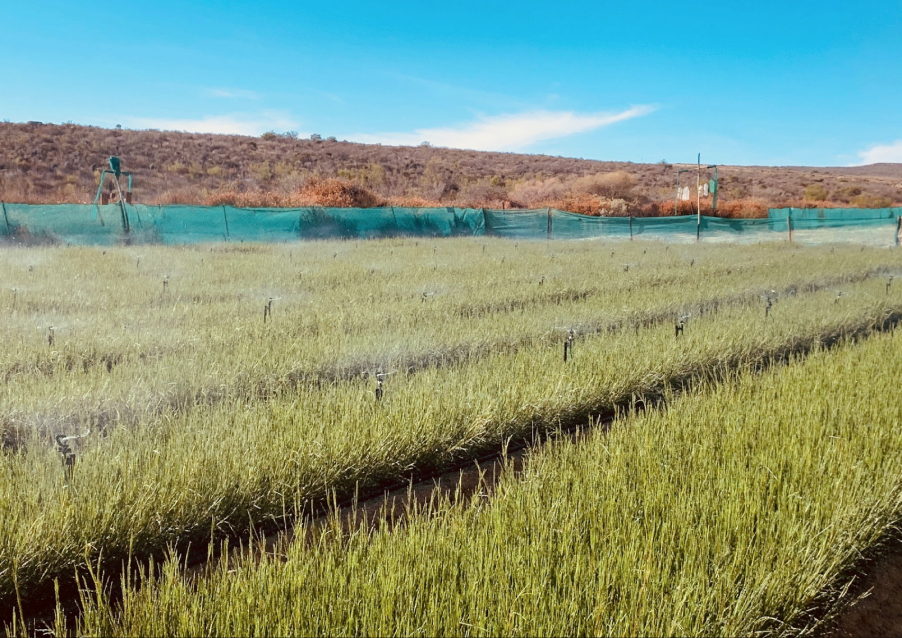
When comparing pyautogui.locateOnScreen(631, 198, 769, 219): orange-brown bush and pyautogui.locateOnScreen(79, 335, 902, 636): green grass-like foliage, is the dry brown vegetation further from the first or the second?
pyautogui.locateOnScreen(79, 335, 902, 636): green grass-like foliage

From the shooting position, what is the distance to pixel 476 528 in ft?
8.48

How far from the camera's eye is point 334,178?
32375 mm

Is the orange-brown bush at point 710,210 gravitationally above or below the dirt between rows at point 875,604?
above

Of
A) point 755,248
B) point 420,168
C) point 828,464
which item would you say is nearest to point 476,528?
point 828,464

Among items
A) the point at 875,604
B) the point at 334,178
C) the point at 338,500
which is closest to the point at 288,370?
the point at 338,500

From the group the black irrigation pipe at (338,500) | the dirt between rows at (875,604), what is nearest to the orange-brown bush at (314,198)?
the black irrigation pipe at (338,500)

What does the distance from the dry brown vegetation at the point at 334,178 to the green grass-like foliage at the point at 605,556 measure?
76.3ft

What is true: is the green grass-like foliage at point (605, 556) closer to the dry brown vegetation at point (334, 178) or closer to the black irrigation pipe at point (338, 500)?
the black irrigation pipe at point (338, 500)

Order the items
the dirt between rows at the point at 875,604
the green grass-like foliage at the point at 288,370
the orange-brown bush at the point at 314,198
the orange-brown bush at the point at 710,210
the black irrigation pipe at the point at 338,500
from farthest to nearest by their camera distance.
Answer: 1. the orange-brown bush at the point at 710,210
2. the orange-brown bush at the point at 314,198
3. the green grass-like foliage at the point at 288,370
4. the black irrigation pipe at the point at 338,500
5. the dirt between rows at the point at 875,604

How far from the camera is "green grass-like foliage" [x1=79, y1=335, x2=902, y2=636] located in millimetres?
1980

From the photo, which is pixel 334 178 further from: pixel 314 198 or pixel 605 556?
pixel 605 556

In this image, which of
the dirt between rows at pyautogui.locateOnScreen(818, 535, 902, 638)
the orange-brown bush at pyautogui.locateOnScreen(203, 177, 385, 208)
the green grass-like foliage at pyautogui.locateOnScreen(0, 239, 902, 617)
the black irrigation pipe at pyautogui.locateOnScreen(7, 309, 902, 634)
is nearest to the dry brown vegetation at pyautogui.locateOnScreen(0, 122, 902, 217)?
the orange-brown bush at pyautogui.locateOnScreen(203, 177, 385, 208)

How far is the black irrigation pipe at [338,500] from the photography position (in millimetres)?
2477

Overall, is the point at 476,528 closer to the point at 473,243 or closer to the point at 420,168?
the point at 473,243
